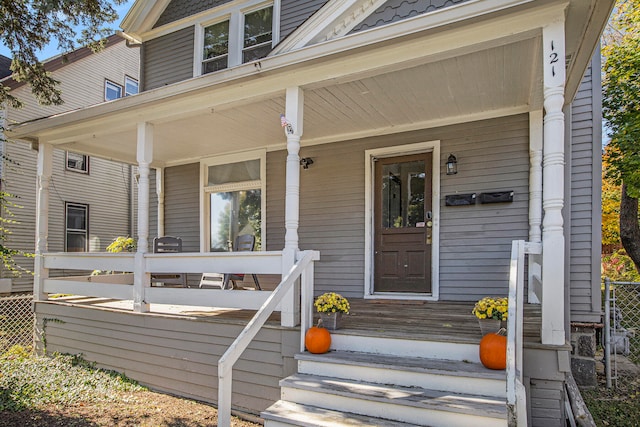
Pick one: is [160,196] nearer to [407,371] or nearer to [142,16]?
[142,16]

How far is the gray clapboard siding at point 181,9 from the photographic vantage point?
6.96 m

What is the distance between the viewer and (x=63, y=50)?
639 cm

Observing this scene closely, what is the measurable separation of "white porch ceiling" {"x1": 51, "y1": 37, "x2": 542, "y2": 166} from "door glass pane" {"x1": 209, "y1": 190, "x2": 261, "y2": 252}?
0.79 meters

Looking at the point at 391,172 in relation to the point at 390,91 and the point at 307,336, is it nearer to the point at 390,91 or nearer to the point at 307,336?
the point at 390,91

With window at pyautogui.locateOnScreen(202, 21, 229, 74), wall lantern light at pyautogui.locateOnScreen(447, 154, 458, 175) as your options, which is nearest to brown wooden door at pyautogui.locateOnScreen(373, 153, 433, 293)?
wall lantern light at pyautogui.locateOnScreen(447, 154, 458, 175)

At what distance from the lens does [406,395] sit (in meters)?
2.67

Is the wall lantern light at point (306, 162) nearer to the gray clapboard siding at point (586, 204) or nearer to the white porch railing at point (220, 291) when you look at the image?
the white porch railing at point (220, 291)

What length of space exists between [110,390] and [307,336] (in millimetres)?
2591

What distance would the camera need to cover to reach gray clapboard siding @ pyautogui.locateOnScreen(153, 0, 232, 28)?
6959 millimetres

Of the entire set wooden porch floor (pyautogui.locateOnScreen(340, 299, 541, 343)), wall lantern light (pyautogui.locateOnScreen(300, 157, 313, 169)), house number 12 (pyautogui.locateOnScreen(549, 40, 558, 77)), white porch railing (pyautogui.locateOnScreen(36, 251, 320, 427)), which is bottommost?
wooden porch floor (pyautogui.locateOnScreen(340, 299, 541, 343))

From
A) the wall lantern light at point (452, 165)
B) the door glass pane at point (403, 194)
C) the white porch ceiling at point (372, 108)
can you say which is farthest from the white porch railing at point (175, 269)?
the wall lantern light at point (452, 165)

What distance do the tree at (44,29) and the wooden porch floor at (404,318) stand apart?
3.71 meters

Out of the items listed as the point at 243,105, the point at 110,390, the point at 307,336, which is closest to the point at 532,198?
the point at 307,336

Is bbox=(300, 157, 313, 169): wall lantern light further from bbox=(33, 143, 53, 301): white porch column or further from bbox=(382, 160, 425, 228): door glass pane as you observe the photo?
bbox=(33, 143, 53, 301): white porch column
